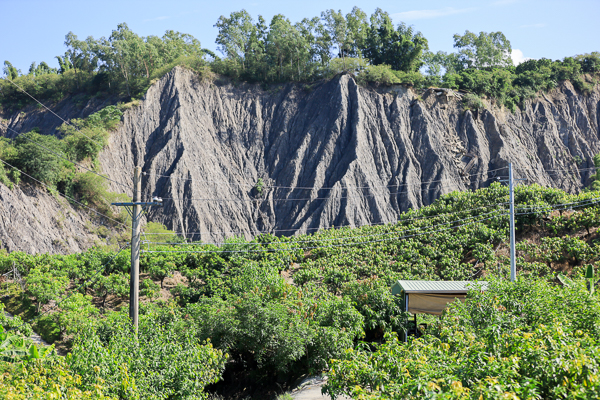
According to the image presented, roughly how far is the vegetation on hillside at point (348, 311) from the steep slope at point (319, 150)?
1150 cm

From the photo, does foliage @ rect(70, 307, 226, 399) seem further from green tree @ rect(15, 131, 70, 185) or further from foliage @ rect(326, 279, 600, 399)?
green tree @ rect(15, 131, 70, 185)

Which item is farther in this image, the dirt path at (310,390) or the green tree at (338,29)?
the green tree at (338,29)

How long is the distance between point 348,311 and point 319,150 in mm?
30006

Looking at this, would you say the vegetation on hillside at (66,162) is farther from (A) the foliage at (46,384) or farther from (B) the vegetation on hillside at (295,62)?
(A) the foliage at (46,384)

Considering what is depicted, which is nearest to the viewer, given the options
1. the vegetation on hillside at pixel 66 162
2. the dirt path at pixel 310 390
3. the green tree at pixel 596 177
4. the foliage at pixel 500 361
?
the foliage at pixel 500 361

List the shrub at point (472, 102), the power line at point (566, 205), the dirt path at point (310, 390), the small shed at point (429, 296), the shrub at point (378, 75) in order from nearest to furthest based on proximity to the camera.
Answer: the dirt path at point (310, 390)
the small shed at point (429, 296)
the power line at point (566, 205)
the shrub at point (378, 75)
the shrub at point (472, 102)

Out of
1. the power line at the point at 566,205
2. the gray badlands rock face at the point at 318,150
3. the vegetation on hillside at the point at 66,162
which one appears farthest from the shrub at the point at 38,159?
the power line at the point at 566,205

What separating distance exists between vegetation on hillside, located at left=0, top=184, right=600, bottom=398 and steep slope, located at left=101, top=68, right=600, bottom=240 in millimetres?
11500

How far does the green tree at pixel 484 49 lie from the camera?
186 feet

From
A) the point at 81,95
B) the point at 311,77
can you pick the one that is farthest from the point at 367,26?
the point at 81,95

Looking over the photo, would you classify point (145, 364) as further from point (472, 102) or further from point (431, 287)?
point (472, 102)

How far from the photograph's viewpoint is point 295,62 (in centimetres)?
4853

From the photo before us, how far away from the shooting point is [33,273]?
24.0 m

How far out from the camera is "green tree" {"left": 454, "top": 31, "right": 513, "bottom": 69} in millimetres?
56550
